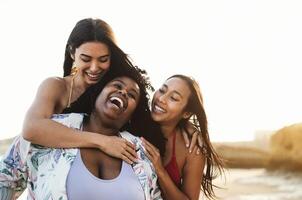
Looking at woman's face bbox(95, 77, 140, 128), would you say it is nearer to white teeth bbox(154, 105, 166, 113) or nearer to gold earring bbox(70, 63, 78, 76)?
white teeth bbox(154, 105, 166, 113)

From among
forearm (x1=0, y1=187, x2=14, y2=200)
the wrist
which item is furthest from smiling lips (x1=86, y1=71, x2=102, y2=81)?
forearm (x1=0, y1=187, x2=14, y2=200)

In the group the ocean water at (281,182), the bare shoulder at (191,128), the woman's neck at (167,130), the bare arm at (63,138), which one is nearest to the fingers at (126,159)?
the bare arm at (63,138)

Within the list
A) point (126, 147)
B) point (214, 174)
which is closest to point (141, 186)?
point (126, 147)

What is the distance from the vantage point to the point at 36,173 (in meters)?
1.82

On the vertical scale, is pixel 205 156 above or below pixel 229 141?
above

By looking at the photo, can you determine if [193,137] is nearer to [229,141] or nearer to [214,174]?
[214,174]

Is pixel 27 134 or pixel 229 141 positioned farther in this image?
pixel 229 141

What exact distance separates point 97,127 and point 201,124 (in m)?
0.48

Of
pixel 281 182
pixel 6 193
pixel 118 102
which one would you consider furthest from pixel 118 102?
pixel 281 182

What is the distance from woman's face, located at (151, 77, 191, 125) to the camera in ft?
6.88

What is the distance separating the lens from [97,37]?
213 centimetres

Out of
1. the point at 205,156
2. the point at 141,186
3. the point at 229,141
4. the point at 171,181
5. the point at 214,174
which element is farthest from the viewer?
the point at 229,141

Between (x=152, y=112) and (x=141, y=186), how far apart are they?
0.37 m

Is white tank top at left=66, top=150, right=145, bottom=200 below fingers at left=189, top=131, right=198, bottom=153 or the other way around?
below
